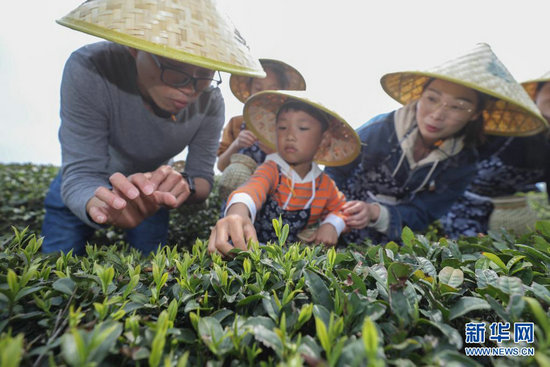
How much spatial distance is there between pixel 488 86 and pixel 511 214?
7.52 feet

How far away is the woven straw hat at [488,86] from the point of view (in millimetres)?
1927

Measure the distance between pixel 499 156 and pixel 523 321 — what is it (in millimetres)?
3240

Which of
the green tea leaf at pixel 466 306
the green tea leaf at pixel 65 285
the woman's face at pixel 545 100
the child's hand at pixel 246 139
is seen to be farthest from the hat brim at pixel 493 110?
the green tea leaf at pixel 65 285

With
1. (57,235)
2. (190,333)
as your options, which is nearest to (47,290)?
(190,333)

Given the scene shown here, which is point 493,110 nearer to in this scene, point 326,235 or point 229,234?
point 326,235

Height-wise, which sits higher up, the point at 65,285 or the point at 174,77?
the point at 174,77

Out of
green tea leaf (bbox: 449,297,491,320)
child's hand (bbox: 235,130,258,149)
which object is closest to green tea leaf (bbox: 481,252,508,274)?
green tea leaf (bbox: 449,297,491,320)

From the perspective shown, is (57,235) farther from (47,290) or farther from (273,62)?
(273,62)

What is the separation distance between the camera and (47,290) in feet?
2.59

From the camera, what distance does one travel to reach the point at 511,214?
339cm

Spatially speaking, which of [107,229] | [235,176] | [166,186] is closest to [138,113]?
[166,186]

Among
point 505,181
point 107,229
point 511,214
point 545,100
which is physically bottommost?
point 107,229

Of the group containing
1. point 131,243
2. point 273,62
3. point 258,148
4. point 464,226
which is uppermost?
point 273,62

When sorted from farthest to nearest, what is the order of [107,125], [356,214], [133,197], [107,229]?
[107,229], [356,214], [107,125], [133,197]
